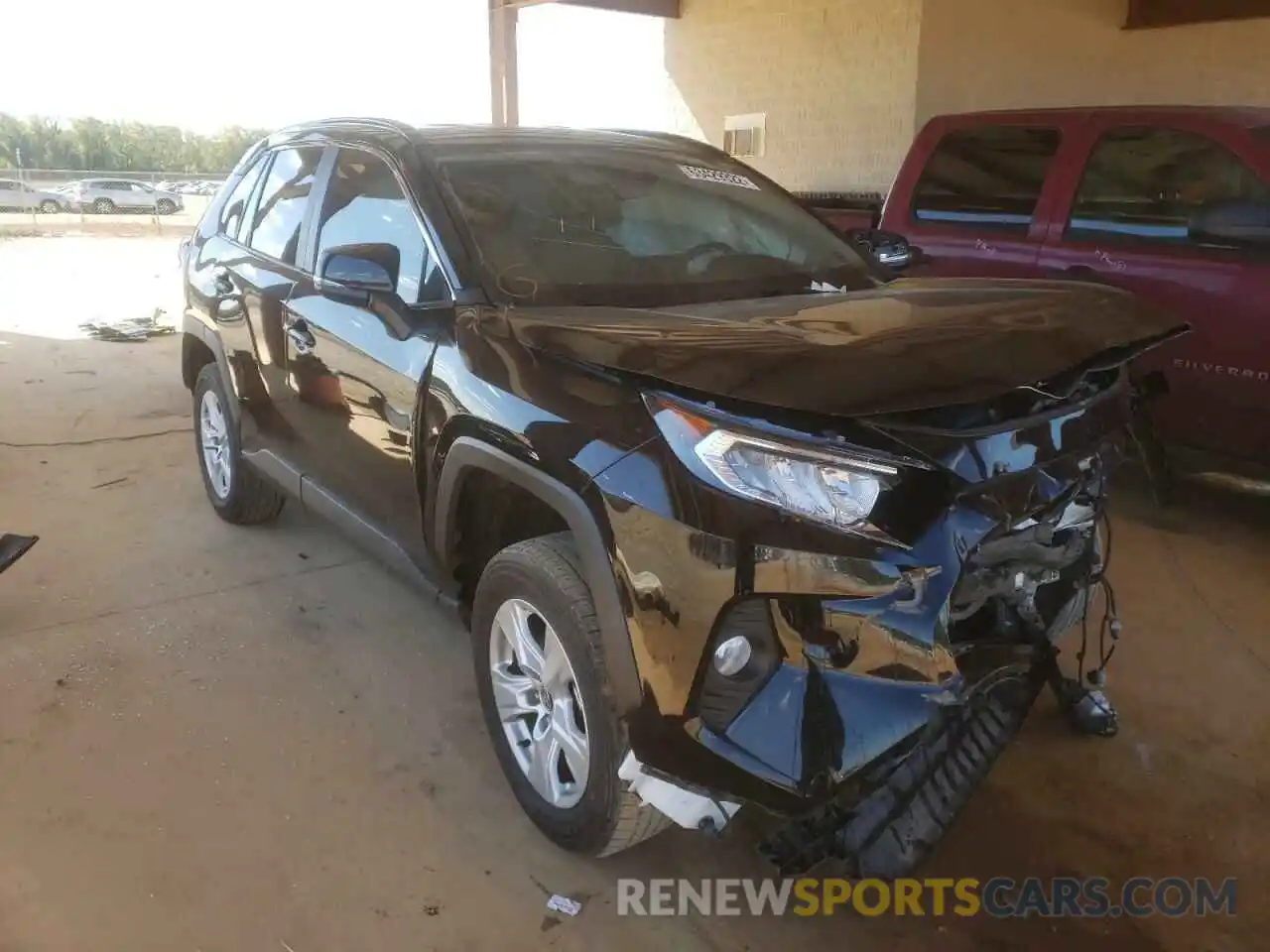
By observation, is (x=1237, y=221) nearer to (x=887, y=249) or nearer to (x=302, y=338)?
(x=887, y=249)

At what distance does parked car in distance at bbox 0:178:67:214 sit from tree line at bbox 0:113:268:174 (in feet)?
1.92

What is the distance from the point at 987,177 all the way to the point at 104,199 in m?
25.2

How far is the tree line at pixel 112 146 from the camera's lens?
77.8ft

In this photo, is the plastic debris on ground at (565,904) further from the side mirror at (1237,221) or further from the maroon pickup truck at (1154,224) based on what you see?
the side mirror at (1237,221)

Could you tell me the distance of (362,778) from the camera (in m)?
2.85

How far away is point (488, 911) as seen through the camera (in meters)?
2.36

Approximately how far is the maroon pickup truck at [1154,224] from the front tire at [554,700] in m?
2.21

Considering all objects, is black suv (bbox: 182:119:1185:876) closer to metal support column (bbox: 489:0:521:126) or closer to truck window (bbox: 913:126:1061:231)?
truck window (bbox: 913:126:1061:231)

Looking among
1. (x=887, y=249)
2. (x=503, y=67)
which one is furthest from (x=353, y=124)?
(x=503, y=67)

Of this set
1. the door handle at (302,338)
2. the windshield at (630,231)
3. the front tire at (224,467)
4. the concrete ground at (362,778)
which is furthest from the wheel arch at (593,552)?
the front tire at (224,467)

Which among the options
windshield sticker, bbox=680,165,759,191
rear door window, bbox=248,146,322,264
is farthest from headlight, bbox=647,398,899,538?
rear door window, bbox=248,146,322,264

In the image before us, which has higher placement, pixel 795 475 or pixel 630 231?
pixel 630 231

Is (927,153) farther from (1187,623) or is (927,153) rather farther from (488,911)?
(488,911)

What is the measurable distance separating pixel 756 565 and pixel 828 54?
29.2ft
